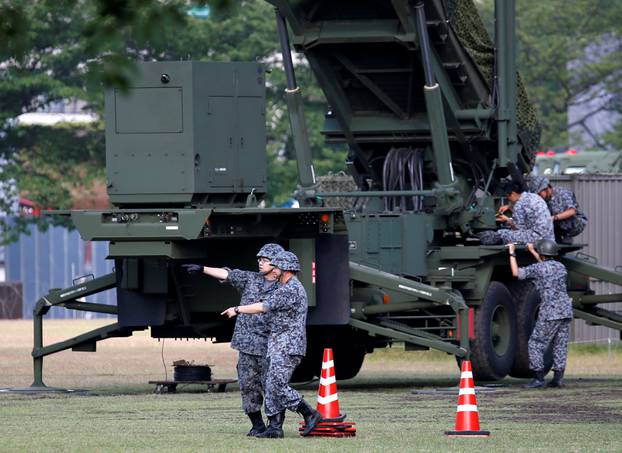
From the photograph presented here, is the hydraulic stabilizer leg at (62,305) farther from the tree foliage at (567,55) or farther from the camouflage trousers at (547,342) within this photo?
the tree foliage at (567,55)

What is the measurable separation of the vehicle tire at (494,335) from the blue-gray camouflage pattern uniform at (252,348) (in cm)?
673

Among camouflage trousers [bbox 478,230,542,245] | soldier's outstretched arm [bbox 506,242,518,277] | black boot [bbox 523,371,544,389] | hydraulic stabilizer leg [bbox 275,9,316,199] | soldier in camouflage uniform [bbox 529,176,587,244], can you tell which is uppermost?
hydraulic stabilizer leg [bbox 275,9,316,199]

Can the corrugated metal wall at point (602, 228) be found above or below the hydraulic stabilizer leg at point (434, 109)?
below

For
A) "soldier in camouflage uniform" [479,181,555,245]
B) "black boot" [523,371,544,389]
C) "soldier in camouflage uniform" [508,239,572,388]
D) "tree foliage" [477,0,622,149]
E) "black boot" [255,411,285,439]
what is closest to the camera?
"black boot" [255,411,285,439]

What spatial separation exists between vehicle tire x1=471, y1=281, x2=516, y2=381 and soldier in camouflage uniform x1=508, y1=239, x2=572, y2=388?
0.45 meters

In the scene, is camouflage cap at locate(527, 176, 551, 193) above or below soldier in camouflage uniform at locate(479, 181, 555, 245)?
above

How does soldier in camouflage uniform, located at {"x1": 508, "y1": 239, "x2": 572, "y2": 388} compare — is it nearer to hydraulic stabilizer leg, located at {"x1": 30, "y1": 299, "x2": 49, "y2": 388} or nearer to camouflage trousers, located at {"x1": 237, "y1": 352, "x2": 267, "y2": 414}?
hydraulic stabilizer leg, located at {"x1": 30, "y1": 299, "x2": 49, "y2": 388}

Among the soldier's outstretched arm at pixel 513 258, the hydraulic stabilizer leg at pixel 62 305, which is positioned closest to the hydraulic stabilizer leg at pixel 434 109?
the soldier's outstretched arm at pixel 513 258

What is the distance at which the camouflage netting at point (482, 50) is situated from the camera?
20594mm

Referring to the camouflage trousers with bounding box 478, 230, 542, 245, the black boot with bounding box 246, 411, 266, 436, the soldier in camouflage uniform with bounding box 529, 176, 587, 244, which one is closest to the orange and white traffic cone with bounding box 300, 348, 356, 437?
the black boot with bounding box 246, 411, 266, 436

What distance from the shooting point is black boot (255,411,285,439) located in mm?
13883

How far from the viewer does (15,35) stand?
869 centimetres

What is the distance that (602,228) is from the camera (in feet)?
91.5

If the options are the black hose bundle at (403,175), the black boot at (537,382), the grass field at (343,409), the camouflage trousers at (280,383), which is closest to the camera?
the grass field at (343,409)
